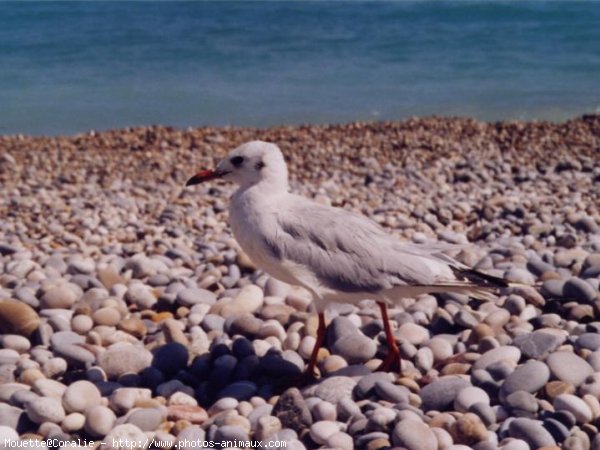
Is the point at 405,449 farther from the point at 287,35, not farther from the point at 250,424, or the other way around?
the point at 287,35

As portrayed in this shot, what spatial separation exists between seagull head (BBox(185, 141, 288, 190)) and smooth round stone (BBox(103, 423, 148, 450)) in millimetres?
1305

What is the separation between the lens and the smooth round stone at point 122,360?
11.5 ft

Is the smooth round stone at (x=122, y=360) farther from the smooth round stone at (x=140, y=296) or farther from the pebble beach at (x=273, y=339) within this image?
the smooth round stone at (x=140, y=296)

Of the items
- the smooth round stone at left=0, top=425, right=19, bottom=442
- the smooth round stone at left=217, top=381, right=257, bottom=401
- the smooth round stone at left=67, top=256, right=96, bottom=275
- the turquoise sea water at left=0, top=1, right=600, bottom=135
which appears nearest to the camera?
the smooth round stone at left=0, top=425, right=19, bottom=442

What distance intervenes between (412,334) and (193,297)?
1.30m

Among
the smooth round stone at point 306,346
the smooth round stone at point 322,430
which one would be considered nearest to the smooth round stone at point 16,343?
the smooth round stone at point 306,346

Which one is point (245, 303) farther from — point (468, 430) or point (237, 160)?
point (468, 430)

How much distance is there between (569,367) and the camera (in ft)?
10.4

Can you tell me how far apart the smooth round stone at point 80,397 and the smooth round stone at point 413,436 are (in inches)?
48.9

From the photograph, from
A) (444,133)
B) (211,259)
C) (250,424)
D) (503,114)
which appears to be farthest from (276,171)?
(503,114)

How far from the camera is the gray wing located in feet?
11.1

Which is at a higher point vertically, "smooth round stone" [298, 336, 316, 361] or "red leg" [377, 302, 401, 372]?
"red leg" [377, 302, 401, 372]

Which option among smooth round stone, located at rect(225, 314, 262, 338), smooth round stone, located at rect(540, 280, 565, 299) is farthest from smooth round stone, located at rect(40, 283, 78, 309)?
smooth round stone, located at rect(540, 280, 565, 299)

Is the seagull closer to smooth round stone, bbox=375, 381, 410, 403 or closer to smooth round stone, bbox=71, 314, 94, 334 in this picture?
smooth round stone, bbox=375, 381, 410, 403
